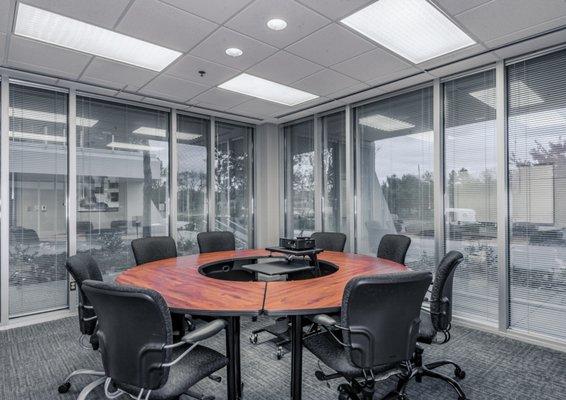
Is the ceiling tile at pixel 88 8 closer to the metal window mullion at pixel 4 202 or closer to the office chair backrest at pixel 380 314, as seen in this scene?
the metal window mullion at pixel 4 202

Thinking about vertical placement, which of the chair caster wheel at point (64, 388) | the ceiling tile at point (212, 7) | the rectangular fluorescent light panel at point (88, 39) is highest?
the rectangular fluorescent light panel at point (88, 39)

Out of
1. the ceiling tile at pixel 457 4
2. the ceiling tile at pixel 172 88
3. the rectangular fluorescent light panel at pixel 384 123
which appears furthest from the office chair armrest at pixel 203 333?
the rectangular fluorescent light panel at pixel 384 123

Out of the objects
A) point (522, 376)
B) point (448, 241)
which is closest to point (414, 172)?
point (448, 241)

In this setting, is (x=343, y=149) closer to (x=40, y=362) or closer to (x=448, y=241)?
(x=448, y=241)

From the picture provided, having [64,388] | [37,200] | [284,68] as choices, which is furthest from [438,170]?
[37,200]

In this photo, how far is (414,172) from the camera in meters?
4.34

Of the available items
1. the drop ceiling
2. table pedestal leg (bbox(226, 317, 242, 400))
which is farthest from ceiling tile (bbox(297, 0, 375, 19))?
table pedestal leg (bbox(226, 317, 242, 400))

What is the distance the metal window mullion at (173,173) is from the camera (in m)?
5.07

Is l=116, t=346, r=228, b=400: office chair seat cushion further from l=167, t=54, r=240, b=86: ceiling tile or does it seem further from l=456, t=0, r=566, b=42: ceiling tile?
l=456, t=0, r=566, b=42: ceiling tile

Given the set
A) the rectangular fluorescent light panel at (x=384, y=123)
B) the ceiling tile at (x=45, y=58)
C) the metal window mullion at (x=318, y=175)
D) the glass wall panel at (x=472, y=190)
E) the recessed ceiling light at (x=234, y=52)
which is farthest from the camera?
the metal window mullion at (x=318, y=175)

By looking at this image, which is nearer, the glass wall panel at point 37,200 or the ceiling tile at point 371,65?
the ceiling tile at point 371,65

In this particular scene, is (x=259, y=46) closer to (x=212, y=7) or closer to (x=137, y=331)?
(x=212, y=7)

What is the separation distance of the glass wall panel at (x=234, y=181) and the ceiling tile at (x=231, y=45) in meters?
2.40

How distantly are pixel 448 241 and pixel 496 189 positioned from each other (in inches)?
31.3
